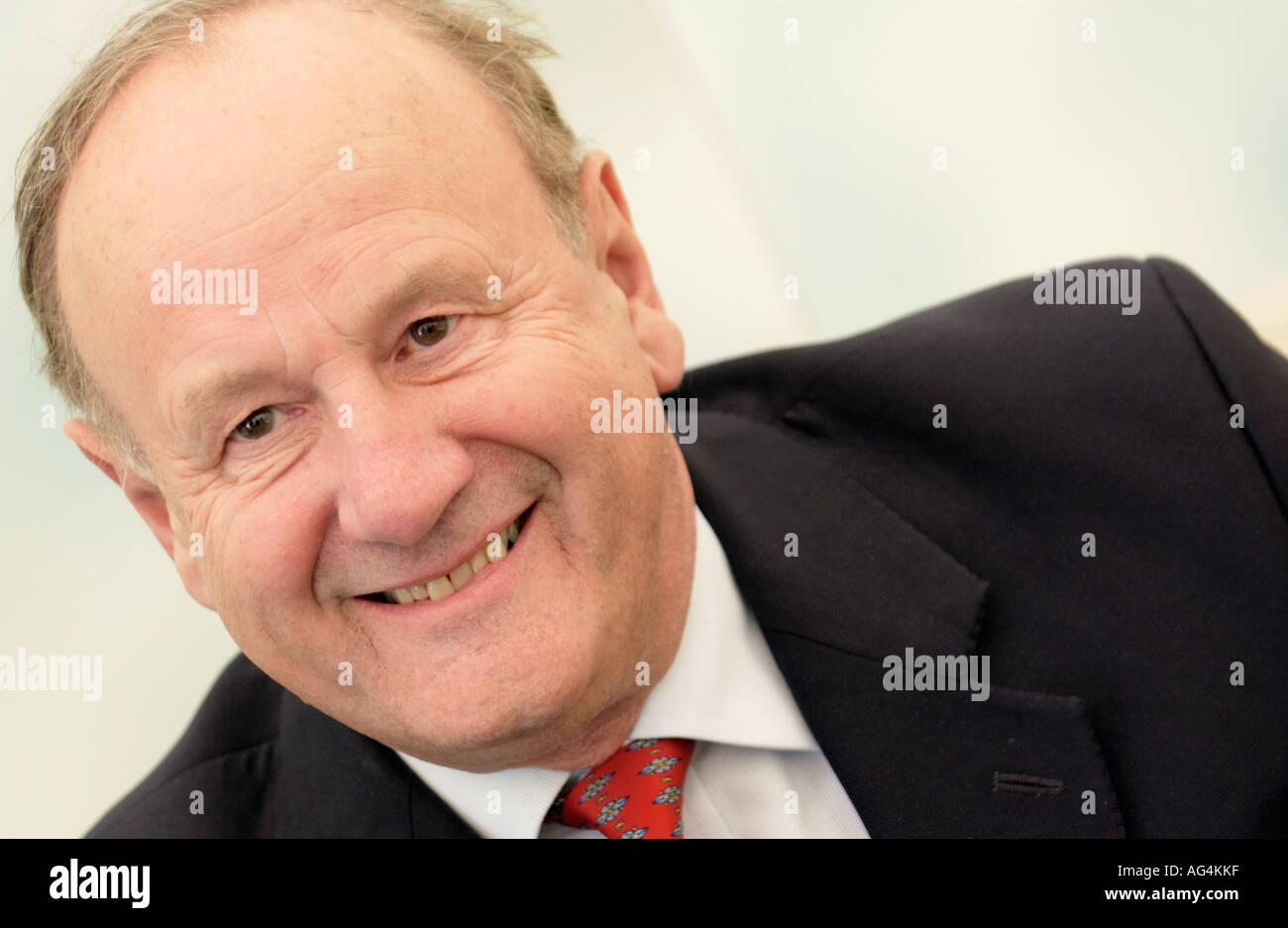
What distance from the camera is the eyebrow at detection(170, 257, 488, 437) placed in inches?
63.7

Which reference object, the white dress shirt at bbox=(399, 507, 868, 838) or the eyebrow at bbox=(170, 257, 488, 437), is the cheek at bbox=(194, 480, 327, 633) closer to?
the eyebrow at bbox=(170, 257, 488, 437)

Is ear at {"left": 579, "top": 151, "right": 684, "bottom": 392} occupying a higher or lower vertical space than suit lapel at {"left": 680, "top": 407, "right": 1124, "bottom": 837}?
higher

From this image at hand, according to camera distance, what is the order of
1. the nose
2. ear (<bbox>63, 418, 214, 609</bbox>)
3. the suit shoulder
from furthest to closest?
the suit shoulder → ear (<bbox>63, 418, 214, 609</bbox>) → the nose

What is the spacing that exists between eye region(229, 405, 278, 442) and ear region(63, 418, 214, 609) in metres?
0.26

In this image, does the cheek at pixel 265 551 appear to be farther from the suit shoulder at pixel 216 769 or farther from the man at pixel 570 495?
the suit shoulder at pixel 216 769

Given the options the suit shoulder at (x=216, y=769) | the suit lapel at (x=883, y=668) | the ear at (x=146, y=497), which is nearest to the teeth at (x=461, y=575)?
the ear at (x=146, y=497)

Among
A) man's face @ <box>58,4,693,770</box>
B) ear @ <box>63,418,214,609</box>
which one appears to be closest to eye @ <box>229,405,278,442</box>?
man's face @ <box>58,4,693,770</box>

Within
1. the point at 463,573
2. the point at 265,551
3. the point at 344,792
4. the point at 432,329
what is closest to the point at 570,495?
the point at 463,573

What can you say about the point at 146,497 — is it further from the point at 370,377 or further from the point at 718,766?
the point at 718,766

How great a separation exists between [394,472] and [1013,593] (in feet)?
3.55

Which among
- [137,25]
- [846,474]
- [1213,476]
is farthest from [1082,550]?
[137,25]

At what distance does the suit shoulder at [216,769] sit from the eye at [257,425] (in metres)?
0.75

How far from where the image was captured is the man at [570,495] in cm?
162
